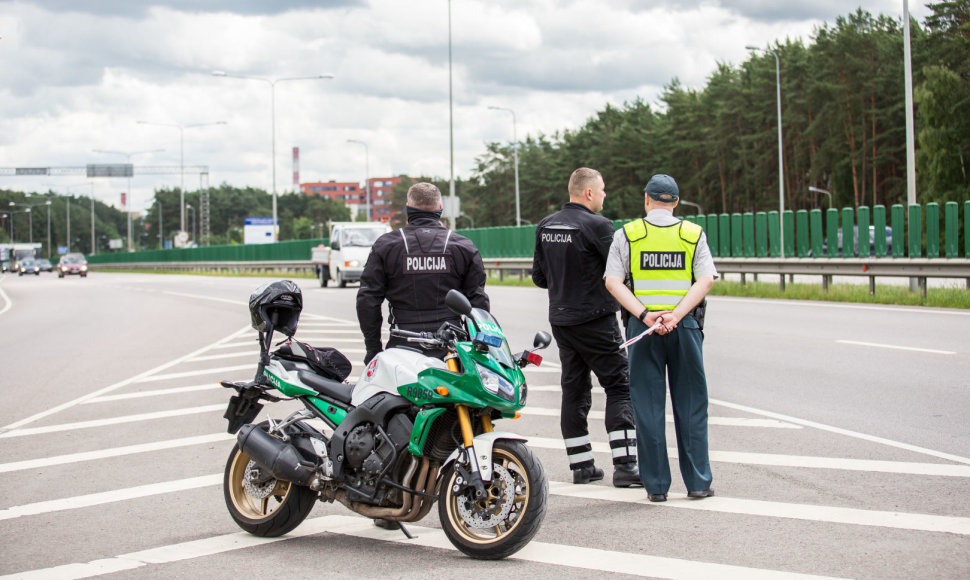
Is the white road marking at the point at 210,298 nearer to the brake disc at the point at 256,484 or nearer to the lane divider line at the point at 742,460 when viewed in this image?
the lane divider line at the point at 742,460

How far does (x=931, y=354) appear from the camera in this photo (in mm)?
12594

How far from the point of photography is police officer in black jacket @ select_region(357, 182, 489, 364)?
20.1ft

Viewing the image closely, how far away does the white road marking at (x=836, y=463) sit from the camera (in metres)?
6.72

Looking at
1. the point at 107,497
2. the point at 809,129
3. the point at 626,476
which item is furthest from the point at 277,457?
the point at 809,129

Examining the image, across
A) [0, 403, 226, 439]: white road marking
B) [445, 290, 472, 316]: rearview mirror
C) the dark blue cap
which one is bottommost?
[0, 403, 226, 439]: white road marking

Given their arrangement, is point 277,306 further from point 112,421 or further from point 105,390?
point 105,390

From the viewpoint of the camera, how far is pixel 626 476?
6578 millimetres

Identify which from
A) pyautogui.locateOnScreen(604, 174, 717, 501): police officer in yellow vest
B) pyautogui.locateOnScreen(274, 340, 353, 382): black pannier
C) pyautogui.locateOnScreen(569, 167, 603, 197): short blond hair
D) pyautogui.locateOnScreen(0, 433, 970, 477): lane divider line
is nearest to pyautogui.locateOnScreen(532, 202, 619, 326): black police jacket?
pyautogui.locateOnScreen(569, 167, 603, 197): short blond hair

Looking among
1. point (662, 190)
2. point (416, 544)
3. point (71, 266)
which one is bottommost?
point (416, 544)

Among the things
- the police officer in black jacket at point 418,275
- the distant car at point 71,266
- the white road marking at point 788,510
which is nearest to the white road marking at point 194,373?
the police officer in black jacket at point 418,275

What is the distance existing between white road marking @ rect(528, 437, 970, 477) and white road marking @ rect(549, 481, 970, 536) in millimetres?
1056

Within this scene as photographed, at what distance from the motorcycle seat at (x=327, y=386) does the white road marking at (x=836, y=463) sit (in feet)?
8.94

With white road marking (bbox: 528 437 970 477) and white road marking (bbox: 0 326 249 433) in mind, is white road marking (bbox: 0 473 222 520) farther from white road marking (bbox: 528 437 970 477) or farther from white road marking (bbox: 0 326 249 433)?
white road marking (bbox: 0 326 249 433)

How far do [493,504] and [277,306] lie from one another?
1588 mm
